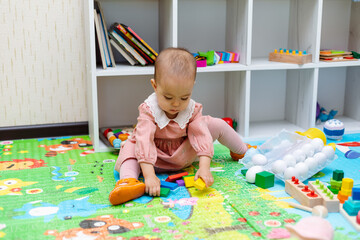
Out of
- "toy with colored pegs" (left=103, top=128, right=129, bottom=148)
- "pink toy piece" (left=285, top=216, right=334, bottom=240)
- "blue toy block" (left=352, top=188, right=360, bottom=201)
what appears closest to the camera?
"pink toy piece" (left=285, top=216, right=334, bottom=240)

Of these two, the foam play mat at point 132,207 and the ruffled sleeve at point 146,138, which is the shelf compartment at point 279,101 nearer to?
the foam play mat at point 132,207

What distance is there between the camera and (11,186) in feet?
4.41

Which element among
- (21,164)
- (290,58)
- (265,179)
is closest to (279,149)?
(265,179)

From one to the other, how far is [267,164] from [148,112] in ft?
1.41

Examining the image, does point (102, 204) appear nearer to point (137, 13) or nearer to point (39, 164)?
point (39, 164)

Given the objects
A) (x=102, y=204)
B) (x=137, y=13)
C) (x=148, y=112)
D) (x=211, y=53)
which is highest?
(x=137, y=13)

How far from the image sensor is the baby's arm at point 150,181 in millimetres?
1250

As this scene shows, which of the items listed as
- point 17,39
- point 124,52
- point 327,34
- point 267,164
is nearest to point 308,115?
point 327,34

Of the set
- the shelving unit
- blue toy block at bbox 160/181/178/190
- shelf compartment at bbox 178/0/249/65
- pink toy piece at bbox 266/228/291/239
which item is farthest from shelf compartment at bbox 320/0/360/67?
pink toy piece at bbox 266/228/291/239

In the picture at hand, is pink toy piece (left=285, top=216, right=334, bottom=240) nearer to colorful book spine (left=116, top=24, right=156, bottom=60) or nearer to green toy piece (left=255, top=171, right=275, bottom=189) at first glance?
green toy piece (left=255, top=171, right=275, bottom=189)

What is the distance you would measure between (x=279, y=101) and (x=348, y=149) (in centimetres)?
54

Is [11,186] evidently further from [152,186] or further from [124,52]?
[124,52]

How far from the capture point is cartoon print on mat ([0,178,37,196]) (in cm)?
130

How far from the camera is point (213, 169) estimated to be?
4.89ft
